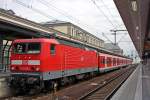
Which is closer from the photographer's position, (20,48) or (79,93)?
(20,48)

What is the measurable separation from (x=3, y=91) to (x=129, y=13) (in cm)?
833

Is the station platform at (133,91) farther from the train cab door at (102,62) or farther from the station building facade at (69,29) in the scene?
the station building facade at (69,29)

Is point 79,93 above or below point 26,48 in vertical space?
below

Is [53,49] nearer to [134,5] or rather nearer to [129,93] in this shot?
[129,93]

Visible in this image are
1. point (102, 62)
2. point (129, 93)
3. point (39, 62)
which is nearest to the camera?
point (39, 62)

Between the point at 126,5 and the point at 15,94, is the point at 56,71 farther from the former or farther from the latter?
the point at 126,5

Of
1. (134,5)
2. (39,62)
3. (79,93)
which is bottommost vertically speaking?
(79,93)

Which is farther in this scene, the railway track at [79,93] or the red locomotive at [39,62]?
the red locomotive at [39,62]

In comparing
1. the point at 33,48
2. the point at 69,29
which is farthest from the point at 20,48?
the point at 69,29

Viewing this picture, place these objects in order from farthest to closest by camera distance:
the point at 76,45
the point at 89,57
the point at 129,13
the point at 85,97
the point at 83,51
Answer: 1. the point at 89,57
2. the point at 83,51
3. the point at 76,45
4. the point at 129,13
5. the point at 85,97

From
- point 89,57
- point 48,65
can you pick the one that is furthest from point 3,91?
point 89,57

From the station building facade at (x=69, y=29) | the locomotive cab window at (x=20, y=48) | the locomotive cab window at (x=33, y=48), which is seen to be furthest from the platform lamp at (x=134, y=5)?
the station building facade at (x=69, y=29)

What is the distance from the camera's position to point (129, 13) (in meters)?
17.8

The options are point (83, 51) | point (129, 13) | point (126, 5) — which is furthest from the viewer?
point (83, 51)
